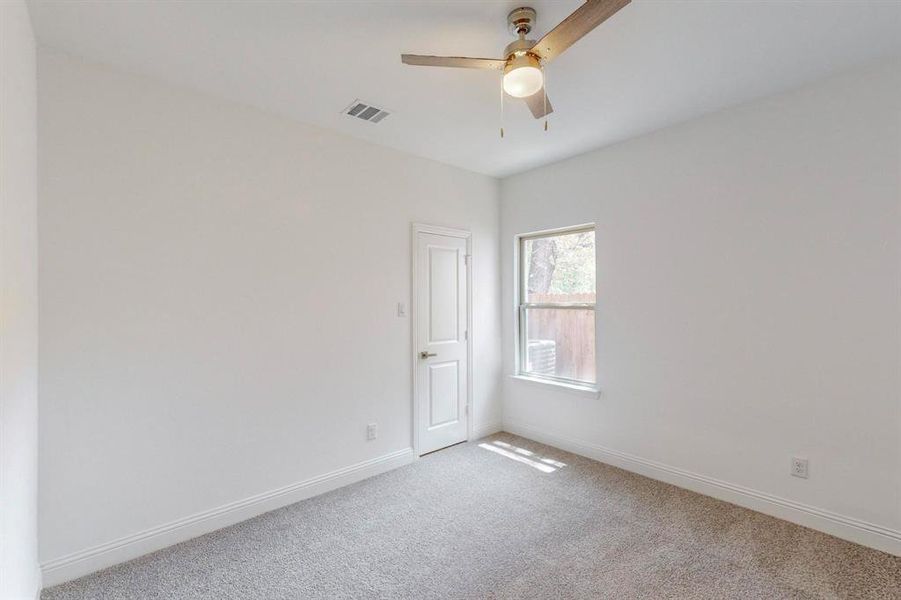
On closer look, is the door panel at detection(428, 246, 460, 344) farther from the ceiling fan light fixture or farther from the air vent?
the ceiling fan light fixture

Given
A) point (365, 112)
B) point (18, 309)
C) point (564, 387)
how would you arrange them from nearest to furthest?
1. point (18, 309)
2. point (365, 112)
3. point (564, 387)

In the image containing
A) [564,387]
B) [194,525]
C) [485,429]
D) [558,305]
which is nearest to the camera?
[194,525]

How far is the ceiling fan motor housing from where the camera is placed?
1.87 m

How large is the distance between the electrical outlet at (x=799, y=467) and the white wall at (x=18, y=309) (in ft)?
12.3

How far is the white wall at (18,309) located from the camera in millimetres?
1363

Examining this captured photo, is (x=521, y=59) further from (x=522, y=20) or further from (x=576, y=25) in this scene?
(x=576, y=25)

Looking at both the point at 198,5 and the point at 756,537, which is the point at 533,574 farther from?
the point at 198,5

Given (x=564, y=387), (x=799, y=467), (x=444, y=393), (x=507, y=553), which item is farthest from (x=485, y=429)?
(x=799, y=467)

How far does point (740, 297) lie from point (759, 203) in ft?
2.04

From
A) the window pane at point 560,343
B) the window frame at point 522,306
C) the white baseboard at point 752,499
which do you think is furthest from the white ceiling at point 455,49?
the white baseboard at point 752,499

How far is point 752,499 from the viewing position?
2.78 metres

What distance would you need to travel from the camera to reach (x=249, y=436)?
2.76m

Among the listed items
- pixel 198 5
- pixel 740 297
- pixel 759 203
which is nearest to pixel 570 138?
pixel 759 203

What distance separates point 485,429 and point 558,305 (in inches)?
57.6
